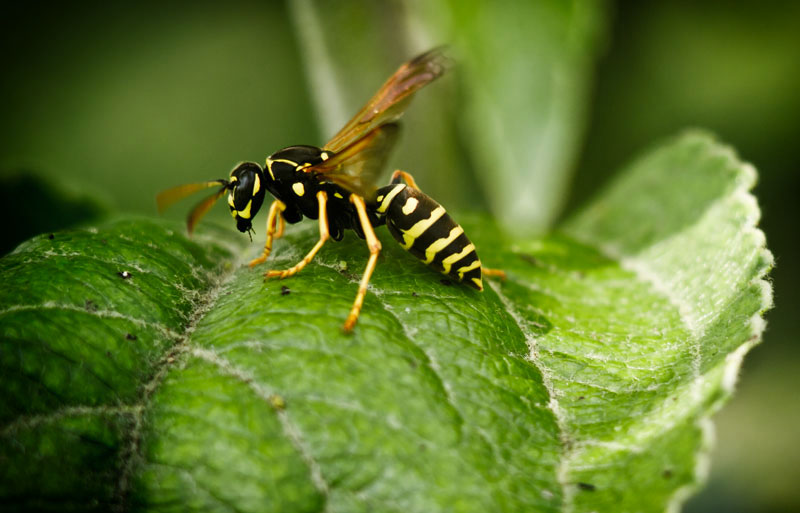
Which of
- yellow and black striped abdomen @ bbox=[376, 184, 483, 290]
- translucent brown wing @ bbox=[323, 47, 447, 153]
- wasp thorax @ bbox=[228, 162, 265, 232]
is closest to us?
yellow and black striped abdomen @ bbox=[376, 184, 483, 290]

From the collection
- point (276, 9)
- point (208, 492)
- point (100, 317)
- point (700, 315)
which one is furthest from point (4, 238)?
point (276, 9)

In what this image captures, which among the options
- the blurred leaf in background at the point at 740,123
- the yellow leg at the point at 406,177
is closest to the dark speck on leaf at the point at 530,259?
the yellow leg at the point at 406,177

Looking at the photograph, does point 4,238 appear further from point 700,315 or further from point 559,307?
point 700,315

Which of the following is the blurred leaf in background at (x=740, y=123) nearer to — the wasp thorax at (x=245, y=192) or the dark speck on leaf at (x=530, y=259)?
the dark speck on leaf at (x=530, y=259)

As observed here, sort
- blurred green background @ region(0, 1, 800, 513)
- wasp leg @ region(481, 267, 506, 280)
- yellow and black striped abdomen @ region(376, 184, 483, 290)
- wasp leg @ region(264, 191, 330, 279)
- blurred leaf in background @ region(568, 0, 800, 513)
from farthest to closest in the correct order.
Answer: blurred leaf in background @ region(568, 0, 800, 513), blurred green background @ region(0, 1, 800, 513), wasp leg @ region(481, 267, 506, 280), yellow and black striped abdomen @ region(376, 184, 483, 290), wasp leg @ region(264, 191, 330, 279)

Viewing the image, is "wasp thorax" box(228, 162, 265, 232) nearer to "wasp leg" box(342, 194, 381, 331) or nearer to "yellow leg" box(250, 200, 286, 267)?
"yellow leg" box(250, 200, 286, 267)

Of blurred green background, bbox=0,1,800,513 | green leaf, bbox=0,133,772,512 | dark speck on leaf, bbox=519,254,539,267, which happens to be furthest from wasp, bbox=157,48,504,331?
blurred green background, bbox=0,1,800,513

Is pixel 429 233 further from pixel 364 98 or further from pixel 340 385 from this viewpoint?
pixel 364 98

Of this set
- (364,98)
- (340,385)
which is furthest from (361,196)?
(364,98)

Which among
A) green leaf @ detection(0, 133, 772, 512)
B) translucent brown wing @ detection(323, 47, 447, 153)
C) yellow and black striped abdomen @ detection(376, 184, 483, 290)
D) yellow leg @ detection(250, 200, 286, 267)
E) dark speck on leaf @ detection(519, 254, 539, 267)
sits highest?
translucent brown wing @ detection(323, 47, 447, 153)
